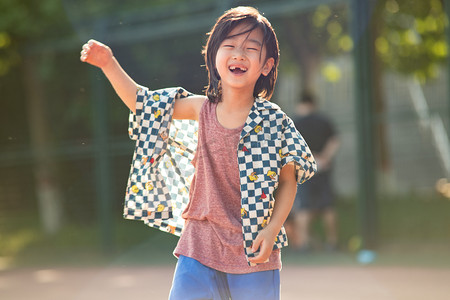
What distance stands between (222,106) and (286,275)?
375 centimetres

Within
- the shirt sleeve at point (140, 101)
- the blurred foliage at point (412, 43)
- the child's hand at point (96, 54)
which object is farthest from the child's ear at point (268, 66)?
the blurred foliage at point (412, 43)

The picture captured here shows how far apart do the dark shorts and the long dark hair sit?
15.8 feet

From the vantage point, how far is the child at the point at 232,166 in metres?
2.22

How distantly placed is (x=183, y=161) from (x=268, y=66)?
48cm

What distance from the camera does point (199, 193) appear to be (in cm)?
234

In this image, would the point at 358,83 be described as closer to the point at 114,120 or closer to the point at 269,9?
the point at 269,9

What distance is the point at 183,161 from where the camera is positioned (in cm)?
252

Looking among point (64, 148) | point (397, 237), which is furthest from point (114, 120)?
point (397, 237)

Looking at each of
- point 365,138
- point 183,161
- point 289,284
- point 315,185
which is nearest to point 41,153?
point 315,185

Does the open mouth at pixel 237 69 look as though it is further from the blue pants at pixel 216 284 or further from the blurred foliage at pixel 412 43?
the blurred foliage at pixel 412 43

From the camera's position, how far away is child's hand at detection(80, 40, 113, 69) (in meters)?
2.37

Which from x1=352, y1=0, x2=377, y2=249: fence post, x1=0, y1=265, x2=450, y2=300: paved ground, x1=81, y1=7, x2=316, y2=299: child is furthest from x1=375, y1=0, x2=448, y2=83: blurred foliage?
x1=81, y1=7, x2=316, y2=299: child

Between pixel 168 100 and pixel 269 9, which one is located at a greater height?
pixel 269 9

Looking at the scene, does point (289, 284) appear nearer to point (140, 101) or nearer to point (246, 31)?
point (140, 101)
